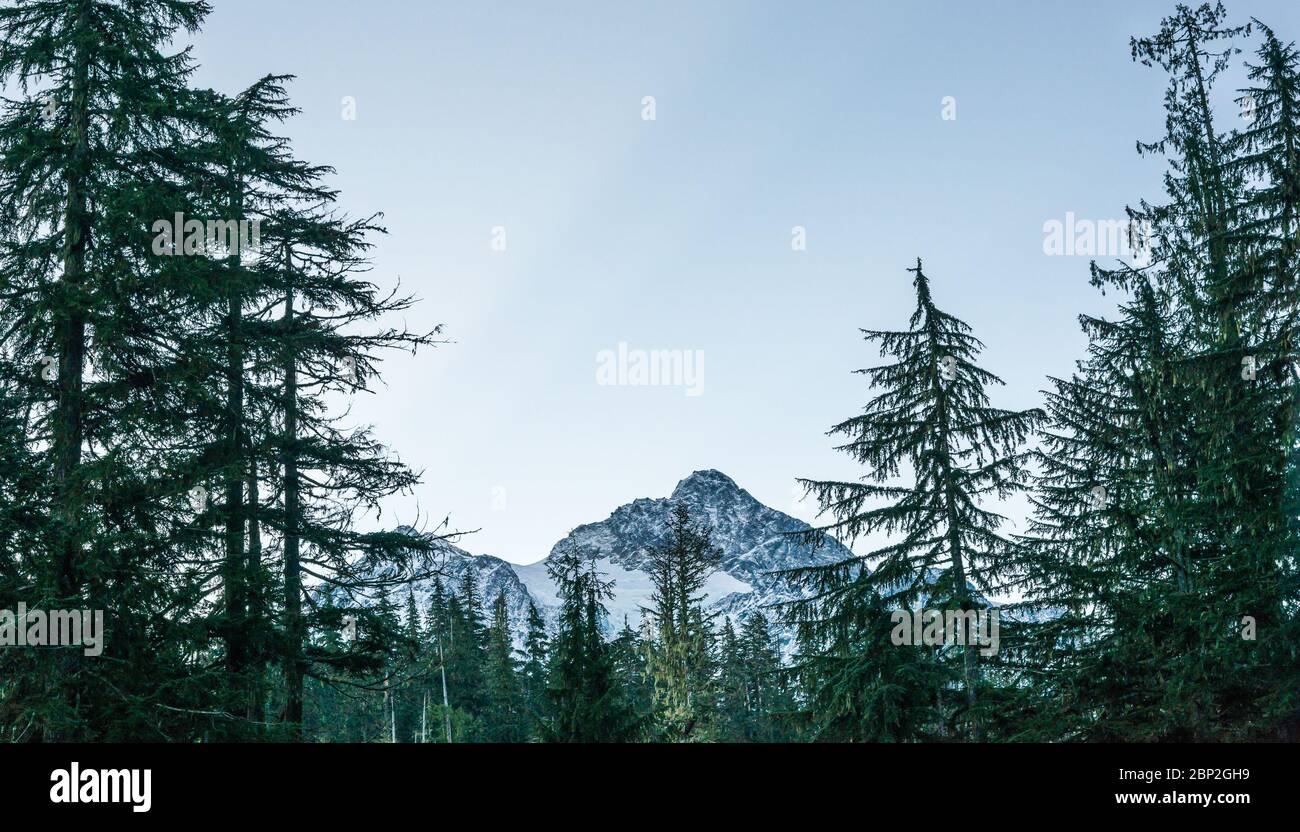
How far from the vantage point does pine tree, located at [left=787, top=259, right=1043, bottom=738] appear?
18438 mm

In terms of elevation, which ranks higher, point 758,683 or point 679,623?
point 679,623

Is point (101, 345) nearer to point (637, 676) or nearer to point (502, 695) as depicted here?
point (502, 695)

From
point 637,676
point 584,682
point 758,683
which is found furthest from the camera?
point 758,683

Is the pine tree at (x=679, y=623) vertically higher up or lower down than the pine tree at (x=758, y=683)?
higher up

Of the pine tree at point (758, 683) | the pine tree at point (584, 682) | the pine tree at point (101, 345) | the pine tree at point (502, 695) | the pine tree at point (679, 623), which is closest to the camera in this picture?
the pine tree at point (101, 345)

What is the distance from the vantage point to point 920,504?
19.1 meters

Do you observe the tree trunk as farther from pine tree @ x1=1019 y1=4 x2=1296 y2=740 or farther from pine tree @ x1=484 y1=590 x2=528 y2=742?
pine tree @ x1=484 y1=590 x2=528 y2=742

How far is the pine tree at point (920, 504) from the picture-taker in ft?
60.5

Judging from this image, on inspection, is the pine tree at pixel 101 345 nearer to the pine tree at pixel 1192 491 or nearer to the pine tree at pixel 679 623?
the pine tree at pixel 1192 491

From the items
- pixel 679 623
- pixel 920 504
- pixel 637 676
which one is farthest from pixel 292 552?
pixel 637 676

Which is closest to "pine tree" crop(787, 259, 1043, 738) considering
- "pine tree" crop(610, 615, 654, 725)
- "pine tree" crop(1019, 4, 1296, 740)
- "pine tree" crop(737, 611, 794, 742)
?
"pine tree" crop(1019, 4, 1296, 740)

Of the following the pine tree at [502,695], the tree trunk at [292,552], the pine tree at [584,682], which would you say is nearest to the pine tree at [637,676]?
the pine tree at [502,695]

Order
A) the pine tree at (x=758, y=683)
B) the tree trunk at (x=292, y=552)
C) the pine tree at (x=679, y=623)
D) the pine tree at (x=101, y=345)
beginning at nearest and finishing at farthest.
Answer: the pine tree at (x=101, y=345) → the tree trunk at (x=292, y=552) → the pine tree at (x=679, y=623) → the pine tree at (x=758, y=683)
